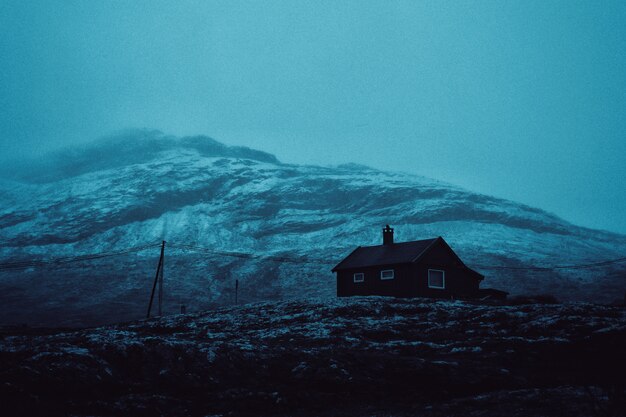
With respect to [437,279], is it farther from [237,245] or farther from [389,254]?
[237,245]

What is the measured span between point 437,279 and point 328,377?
36.0 m

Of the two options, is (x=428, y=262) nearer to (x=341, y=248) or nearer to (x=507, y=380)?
(x=507, y=380)

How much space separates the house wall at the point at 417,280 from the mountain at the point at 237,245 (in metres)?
32.7

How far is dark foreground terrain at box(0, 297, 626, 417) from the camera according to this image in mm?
13812

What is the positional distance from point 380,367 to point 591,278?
9044cm

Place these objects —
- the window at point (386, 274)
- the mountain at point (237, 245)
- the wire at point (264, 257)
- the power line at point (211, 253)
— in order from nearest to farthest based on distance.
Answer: the window at point (386, 274) < the mountain at point (237, 245) < the power line at point (211, 253) < the wire at point (264, 257)

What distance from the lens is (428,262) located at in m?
50.8

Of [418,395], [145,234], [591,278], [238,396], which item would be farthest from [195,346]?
[145,234]

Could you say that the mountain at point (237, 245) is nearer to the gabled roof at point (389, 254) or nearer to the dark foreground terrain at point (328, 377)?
the gabled roof at point (389, 254)

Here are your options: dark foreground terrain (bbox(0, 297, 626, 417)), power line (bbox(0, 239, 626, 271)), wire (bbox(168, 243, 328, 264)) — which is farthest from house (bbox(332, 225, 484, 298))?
wire (bbox(168, 243, 328, 264))

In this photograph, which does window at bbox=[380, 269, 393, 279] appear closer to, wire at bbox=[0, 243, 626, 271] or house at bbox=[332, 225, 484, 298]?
house at bbox=[332, 225, 484, 298]

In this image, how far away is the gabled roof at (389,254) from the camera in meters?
50.6

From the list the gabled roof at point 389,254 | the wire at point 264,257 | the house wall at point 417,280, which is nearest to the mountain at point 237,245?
the wire at point 264,257

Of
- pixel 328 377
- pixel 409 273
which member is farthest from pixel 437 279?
pixel 328 377
